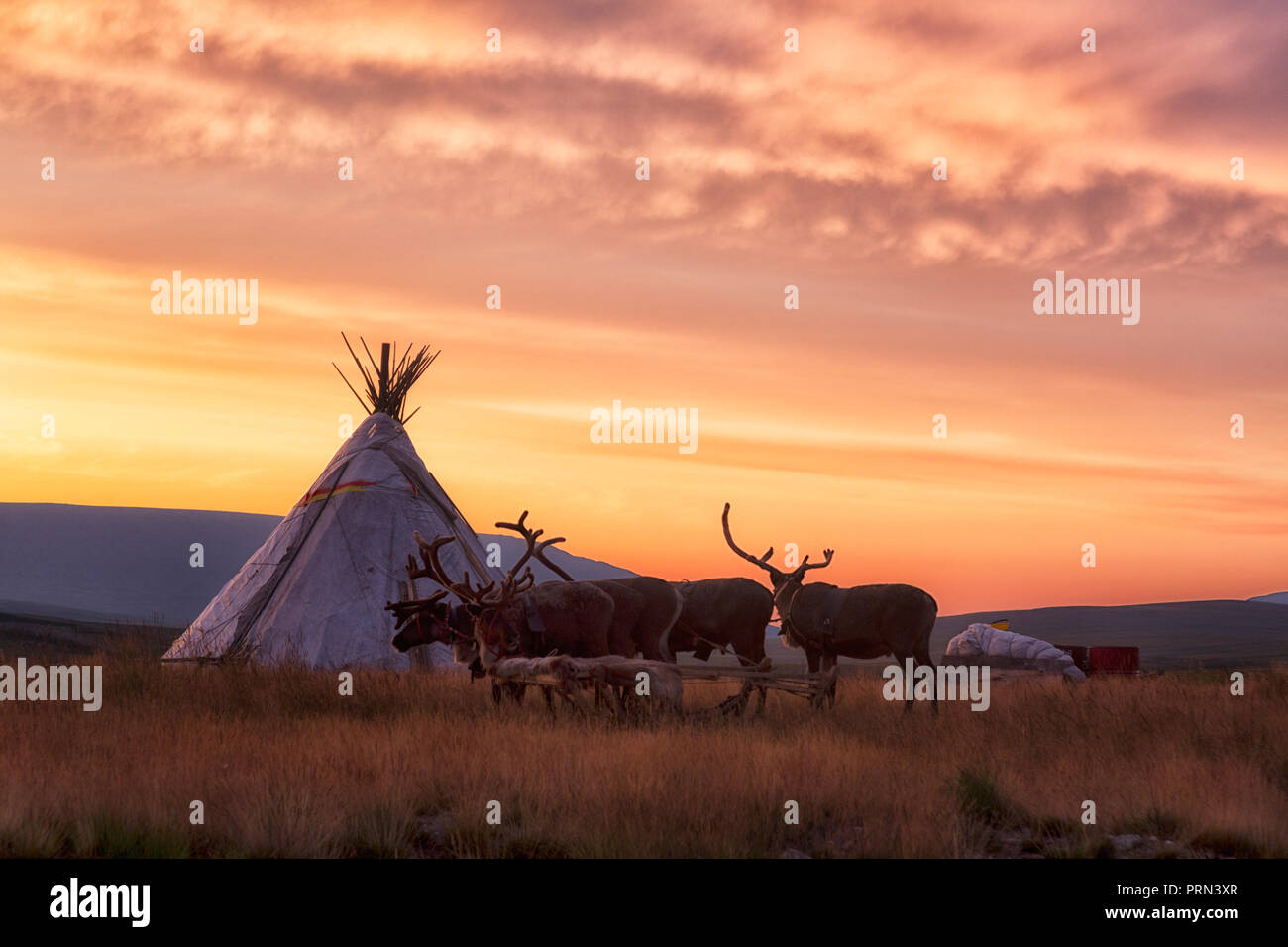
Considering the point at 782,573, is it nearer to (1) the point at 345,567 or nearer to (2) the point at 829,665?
(2) the point at 829,665

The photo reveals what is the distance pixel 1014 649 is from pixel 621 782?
16.0 metres

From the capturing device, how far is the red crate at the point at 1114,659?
22.3m

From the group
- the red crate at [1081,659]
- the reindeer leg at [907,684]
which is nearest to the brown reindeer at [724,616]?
the reindeer leg at [907,684]

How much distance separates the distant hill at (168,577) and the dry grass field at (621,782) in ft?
192

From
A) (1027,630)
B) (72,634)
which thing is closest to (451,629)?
(72,634)

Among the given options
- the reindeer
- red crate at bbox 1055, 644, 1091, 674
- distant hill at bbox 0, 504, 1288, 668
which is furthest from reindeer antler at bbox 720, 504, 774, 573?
distant hill at bbox 0, 504, 1288, 668

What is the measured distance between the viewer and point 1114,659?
73.9 ft

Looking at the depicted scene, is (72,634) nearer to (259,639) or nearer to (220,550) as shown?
(259,639)

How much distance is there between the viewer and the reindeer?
13.2 m

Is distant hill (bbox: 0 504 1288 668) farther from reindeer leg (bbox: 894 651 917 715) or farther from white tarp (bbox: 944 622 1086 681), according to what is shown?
reindeer leg (bbox: 894 651 917 715)

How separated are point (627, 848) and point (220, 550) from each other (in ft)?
255

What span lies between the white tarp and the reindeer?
290 inches
